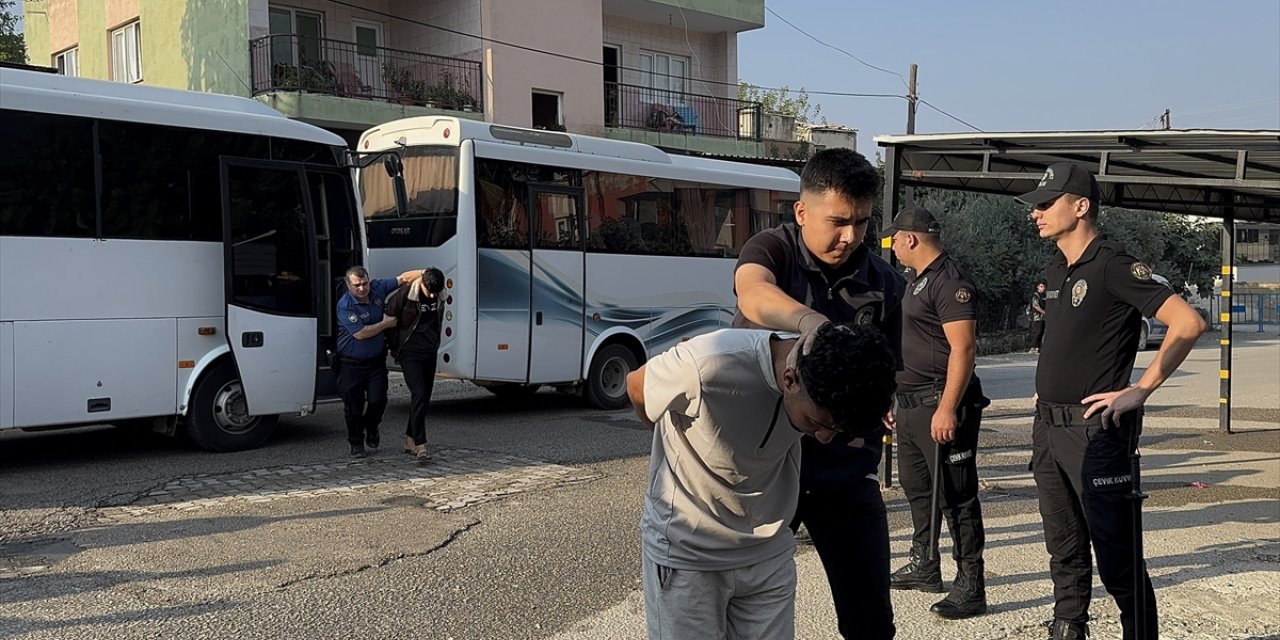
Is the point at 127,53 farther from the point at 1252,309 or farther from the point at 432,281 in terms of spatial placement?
the point at 1252,309

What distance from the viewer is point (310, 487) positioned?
817 cm

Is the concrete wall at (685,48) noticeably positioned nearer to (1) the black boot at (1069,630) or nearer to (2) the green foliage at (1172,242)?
(2) the green foliage at (1172,242)

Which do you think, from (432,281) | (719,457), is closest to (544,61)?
(432,281)

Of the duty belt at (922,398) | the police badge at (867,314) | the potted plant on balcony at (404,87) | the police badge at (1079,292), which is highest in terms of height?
the potted plant on balcony at (404,87)

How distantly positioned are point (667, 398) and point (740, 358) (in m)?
0.20

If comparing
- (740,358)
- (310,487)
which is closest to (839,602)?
(740,358)

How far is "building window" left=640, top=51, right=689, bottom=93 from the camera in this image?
26.1 m

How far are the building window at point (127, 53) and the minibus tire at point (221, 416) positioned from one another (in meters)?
15.6

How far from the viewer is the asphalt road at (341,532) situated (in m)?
5.09

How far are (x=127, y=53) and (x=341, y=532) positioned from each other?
20332 millimetres

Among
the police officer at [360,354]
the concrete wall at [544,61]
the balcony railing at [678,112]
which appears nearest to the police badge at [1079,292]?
the police officer at [360,354]

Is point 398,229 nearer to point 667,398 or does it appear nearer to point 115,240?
point 115,240

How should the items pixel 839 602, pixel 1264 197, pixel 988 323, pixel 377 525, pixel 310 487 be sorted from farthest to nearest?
pixel 988 323 < pixel 1264 197 < pixel 310 487 < pixel 377 525 < pixel 839 602

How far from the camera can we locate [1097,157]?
29.0ft
